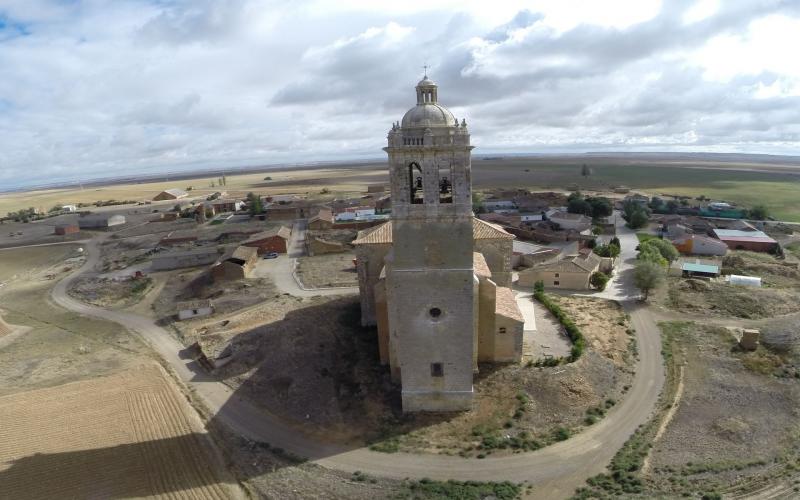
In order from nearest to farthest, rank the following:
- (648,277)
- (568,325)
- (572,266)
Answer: (568,325) < (648,277) < (572,266)

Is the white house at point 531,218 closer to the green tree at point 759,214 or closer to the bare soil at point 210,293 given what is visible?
the green tree at point 759,214

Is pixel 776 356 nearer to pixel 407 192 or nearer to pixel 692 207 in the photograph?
pixel 407 192

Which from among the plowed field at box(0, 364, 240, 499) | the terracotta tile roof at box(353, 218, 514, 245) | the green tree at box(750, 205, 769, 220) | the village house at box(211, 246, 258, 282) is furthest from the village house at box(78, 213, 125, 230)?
the green tree at box(750, 205, 769, 220)

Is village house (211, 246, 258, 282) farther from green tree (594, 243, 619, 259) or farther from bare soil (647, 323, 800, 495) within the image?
bare soil (647, 323, 800, 495)

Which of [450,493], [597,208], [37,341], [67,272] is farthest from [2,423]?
[597,208]

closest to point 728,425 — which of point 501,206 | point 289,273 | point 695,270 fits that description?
point 695,270

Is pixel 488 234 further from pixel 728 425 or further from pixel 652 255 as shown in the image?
pixel 652 255
